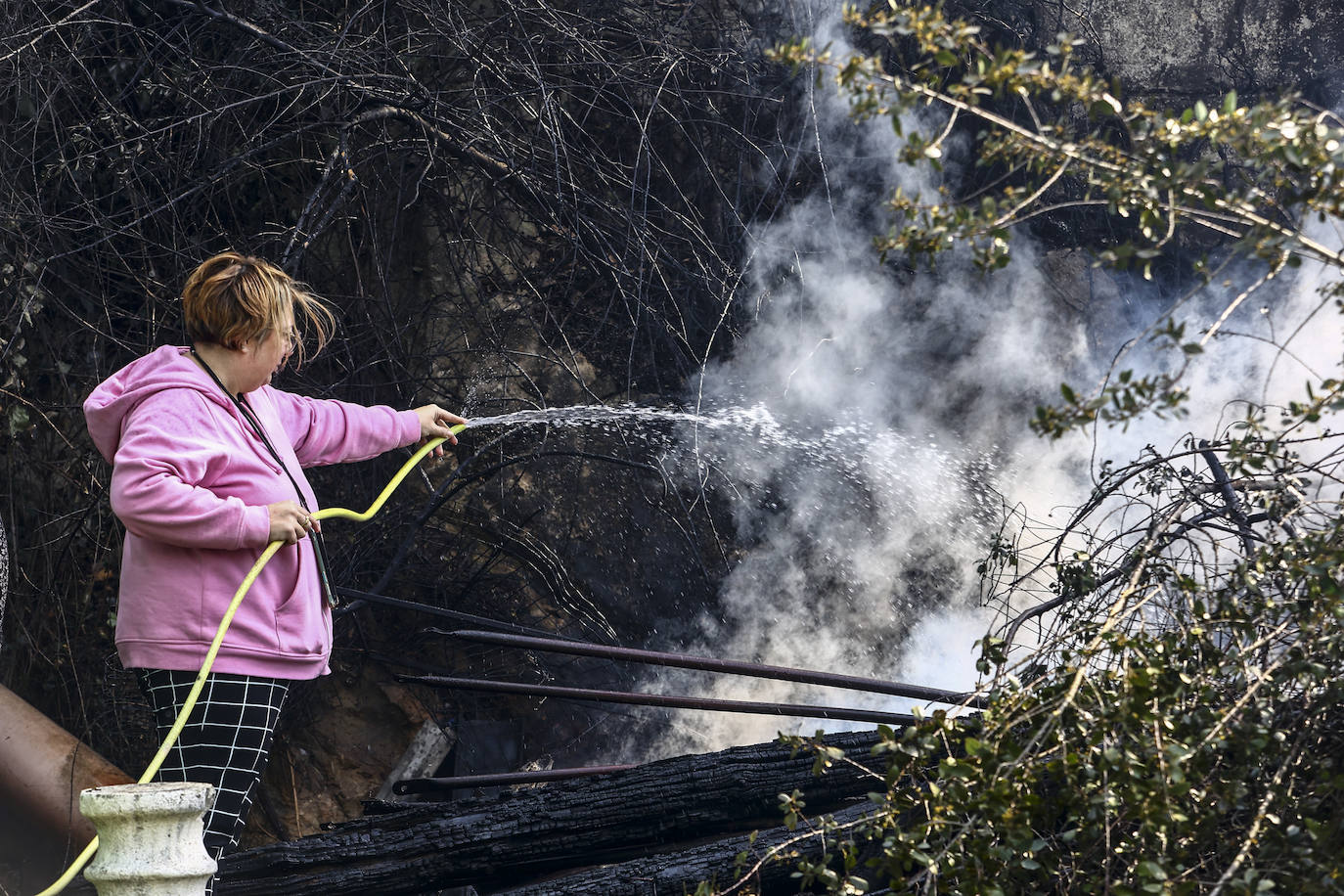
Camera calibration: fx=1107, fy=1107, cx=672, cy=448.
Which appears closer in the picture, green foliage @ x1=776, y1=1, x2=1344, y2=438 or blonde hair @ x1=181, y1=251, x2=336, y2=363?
green foliage @ x1=776, y1=1, x2=1344, y2=438

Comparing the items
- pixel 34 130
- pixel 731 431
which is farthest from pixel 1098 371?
pixel 34 130

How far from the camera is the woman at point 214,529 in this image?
2473 millimetres

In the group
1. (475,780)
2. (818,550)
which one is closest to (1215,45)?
(818,550)

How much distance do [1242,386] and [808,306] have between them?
2.45 m

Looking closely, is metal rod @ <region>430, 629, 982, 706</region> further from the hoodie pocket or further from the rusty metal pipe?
the rusty metal pipe

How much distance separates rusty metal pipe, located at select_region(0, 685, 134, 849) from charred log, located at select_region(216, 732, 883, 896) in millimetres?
1745

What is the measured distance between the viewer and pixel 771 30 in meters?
5.84

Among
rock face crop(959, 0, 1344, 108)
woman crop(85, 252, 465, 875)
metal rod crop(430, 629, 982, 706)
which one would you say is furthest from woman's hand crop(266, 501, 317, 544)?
rock face crop(959, 0, 1344, 108)

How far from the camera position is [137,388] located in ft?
8.38

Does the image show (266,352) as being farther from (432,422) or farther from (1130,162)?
(1130,162)

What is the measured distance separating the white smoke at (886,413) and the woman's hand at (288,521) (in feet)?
10.9

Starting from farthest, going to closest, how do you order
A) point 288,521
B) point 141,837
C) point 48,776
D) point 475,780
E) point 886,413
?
point 886,413 < point 48,776 < point 475,780 < point 288,521 < point 141,837

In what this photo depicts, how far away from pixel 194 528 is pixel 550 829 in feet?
3.57

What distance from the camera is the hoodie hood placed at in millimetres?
2549
